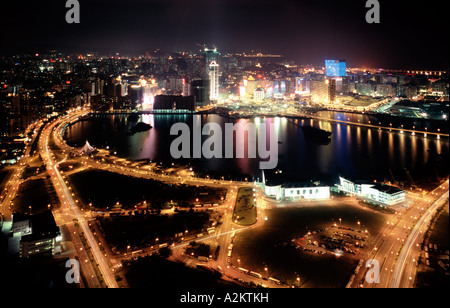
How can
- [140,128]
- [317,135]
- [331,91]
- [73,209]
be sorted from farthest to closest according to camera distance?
[331,91], [140,128], [317,135], [73,209]

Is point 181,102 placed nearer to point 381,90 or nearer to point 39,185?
point 39,185

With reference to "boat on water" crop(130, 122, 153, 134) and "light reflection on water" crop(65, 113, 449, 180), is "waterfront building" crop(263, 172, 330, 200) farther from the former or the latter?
"boat on water" crop(130, 122, 153, 134)

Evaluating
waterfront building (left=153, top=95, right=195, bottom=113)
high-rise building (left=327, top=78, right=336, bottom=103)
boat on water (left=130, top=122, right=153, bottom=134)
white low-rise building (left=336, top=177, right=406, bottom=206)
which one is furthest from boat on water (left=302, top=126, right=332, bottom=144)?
high-rise building (left=327, top=78, right=336, bottom=103)

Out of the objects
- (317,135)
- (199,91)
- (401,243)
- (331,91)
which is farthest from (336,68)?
(401,243)

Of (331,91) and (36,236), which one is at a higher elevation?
(331,91)

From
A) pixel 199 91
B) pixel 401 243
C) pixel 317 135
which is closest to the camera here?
pixel 401 243

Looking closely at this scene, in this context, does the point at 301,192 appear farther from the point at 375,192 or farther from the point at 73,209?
the point at 73,209

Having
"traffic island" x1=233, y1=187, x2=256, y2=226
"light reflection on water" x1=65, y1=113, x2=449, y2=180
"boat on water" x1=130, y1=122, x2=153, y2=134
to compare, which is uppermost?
"boat on water" x1=130, y1=122, x2=153, y2=134

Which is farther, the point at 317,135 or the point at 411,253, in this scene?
the point at 317,135
